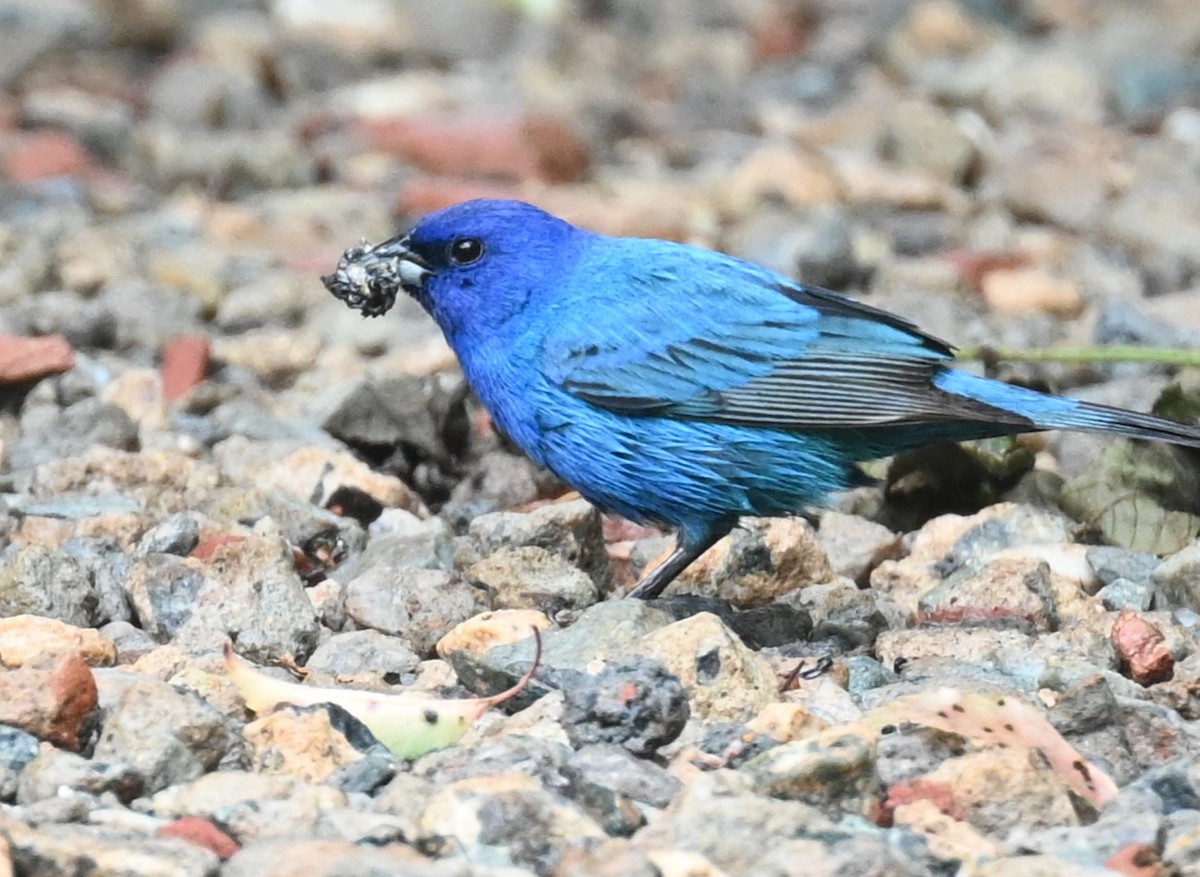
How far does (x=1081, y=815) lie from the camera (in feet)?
10.3

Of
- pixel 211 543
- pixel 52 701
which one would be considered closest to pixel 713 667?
pixel 52 701

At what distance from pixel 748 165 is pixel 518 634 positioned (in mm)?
4827

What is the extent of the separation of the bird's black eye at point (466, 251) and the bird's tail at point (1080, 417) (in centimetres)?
114

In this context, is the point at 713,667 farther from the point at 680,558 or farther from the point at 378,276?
the point at 378,276

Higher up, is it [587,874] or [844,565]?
[587,874]

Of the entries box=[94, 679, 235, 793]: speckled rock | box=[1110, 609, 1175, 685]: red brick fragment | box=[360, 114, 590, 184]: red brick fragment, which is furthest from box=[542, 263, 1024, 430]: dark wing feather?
box=[360, 114, 590, 184]: red brick fragment

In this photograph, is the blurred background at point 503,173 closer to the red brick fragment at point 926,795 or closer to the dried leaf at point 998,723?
the dried leaf at point 998,723

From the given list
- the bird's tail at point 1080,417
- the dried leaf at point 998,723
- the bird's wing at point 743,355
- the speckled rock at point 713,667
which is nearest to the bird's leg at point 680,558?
the bird's wing at point 743,355

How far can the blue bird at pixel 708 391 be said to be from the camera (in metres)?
4.34

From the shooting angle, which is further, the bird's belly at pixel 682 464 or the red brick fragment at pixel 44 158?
the red brick fragment at pixel 44 158

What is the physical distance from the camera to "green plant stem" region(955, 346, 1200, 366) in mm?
4863

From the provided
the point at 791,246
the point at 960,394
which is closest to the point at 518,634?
the point at 960,394

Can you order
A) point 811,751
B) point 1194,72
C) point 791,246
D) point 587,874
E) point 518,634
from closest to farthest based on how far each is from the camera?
1. point 587,874
2. point 811,751
3. point 518,634
4. point 791,246
5. point 1194,72

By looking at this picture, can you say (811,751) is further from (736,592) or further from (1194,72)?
(1194,72)
